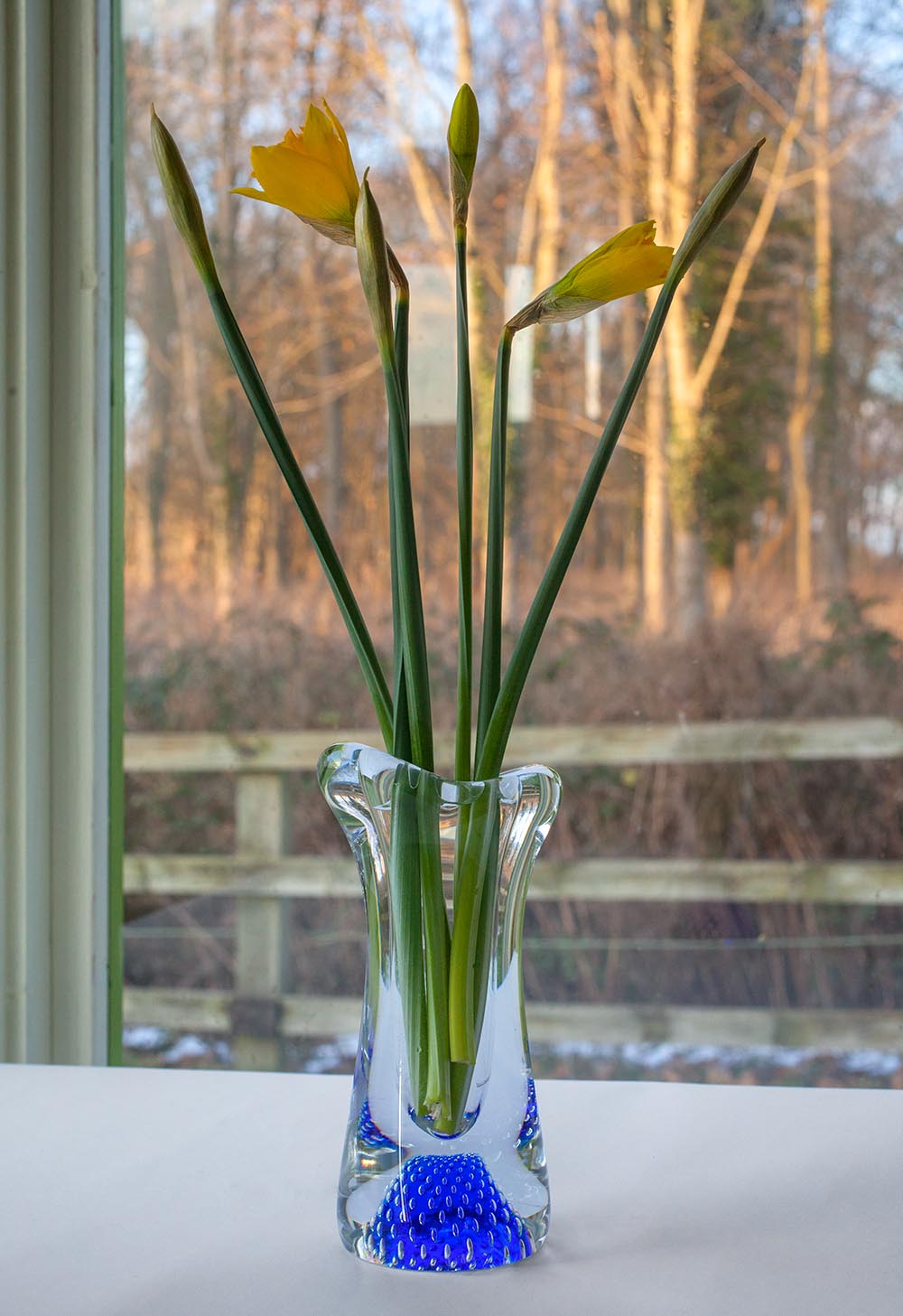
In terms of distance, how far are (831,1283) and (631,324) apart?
1162 millimetres

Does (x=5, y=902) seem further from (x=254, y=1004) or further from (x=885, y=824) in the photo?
(x=885, y=824)

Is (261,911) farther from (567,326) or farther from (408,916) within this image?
(408,916)

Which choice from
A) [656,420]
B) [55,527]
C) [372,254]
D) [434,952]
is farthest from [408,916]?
[656,420]

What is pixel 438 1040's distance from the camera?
45 cm

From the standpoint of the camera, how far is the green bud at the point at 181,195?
447 mm

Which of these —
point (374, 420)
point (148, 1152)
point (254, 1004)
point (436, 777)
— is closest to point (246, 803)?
point (254, 1004)

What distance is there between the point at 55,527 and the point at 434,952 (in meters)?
0.71

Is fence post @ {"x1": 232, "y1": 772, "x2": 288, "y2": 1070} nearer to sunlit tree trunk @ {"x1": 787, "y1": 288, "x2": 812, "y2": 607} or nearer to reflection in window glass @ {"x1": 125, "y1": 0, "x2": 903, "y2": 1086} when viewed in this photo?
reflection in window glass @ {"x1": 125, "y1": 0, "x2": 903, "y2": 1086}

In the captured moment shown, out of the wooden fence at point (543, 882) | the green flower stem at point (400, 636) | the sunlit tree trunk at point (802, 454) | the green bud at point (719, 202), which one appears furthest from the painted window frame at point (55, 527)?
the sunlit tree trunk at point (802, 454)

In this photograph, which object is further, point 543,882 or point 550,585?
point 543,882

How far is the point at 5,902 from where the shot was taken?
3.27 ft

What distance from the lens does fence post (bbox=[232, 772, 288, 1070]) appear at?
4.57 feet

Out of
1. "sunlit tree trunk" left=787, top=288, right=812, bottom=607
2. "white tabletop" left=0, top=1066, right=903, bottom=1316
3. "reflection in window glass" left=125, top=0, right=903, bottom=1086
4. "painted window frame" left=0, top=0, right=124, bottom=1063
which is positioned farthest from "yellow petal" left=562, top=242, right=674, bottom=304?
"sunlit tree trunk" left=787, top=288, right=812, bottom=607

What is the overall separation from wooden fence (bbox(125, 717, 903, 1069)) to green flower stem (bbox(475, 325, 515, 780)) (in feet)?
2.92
